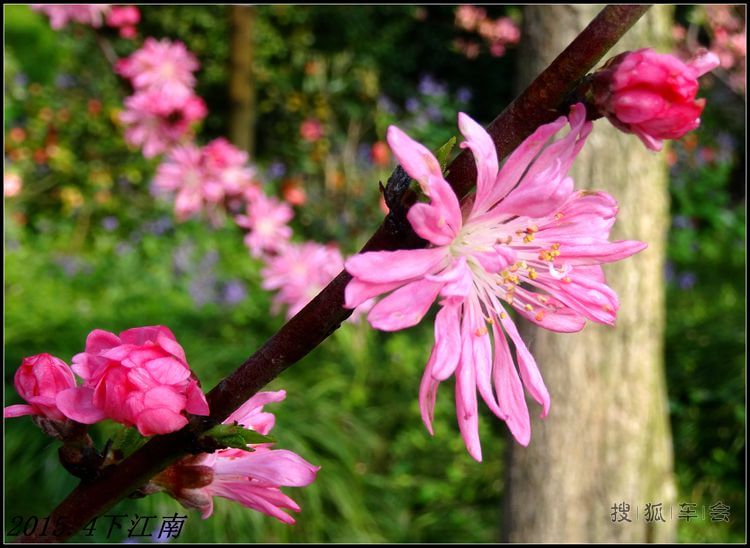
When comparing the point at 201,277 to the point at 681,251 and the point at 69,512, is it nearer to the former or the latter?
the point at 681,251

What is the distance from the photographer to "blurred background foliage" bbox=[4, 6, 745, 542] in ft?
10.2

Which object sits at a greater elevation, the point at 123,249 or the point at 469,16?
the point at 469,16

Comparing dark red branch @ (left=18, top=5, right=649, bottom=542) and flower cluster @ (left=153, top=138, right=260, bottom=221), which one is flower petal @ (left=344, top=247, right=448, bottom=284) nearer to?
dark red branch @ (left=18, top=5, right=649, bottom=542)

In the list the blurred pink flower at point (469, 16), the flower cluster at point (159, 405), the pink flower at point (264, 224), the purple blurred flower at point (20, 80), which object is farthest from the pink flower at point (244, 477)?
the blurred pink flower at point (469, 16)

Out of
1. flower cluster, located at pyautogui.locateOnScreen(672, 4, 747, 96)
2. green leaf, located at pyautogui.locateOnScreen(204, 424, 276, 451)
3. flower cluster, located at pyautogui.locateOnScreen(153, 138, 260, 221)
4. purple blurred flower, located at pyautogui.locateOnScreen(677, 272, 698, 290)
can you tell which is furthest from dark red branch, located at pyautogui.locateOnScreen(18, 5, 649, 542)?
flower cluster, located at pyautogui.locateOnScreen(672, 4, 747, 96)

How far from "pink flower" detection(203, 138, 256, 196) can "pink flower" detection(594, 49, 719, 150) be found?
8.21ft

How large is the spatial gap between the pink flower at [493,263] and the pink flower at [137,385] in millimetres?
142

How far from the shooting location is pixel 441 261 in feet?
1.96

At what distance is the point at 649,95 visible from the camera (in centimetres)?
53

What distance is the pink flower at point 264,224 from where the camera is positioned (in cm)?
298

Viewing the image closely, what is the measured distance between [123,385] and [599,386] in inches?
78.2

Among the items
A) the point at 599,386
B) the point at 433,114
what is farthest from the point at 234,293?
the point at 599,386

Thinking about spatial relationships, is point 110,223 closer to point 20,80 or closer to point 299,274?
point 20,80

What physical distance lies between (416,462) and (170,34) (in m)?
5.57
